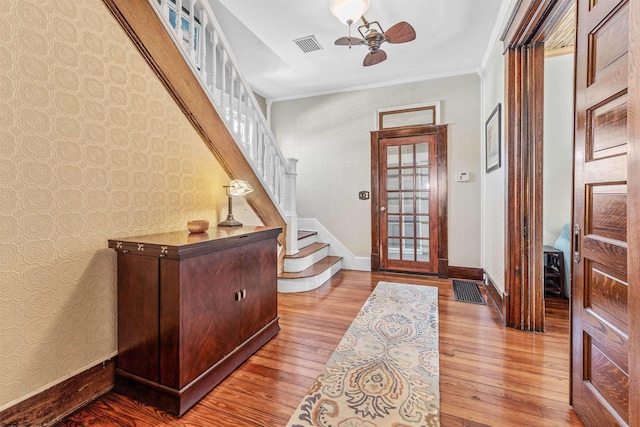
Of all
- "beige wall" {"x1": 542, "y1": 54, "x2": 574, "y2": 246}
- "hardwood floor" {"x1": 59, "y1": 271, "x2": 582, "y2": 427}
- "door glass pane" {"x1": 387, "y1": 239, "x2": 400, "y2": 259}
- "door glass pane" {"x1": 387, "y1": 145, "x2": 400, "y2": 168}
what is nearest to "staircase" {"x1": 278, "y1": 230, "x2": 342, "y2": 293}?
"hardwood floor" {"x1": 59, "y1": 271, "x2": 582, "y2": 427}

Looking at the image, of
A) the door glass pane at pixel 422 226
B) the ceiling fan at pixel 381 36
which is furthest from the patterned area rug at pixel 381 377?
the ceiling fan at pixel 381 36

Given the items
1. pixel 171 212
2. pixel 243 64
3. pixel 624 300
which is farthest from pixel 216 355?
pixel 243 64

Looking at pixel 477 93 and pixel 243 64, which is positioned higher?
pixel 243 64

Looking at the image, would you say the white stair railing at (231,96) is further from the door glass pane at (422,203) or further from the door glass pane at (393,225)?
the door glass pane at (422,203)

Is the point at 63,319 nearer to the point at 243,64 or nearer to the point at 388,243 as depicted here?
the point at 243,64

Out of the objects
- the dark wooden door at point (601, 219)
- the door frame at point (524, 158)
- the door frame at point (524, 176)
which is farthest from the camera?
the door frame at point (524, 176)

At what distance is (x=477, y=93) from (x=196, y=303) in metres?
4.24

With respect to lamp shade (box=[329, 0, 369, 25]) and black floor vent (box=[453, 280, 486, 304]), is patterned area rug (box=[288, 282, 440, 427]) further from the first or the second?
lamp shade (box=[329, 0, 369, 25])

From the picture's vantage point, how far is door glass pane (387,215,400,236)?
438 cm

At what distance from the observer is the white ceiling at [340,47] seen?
2.69 m

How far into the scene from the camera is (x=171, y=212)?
2045 mm

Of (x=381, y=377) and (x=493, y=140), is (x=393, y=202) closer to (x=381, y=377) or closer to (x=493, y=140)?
(x=493, y=140)

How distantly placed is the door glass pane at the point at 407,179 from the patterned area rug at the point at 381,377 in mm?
1999

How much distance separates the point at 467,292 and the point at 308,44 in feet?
11.2
